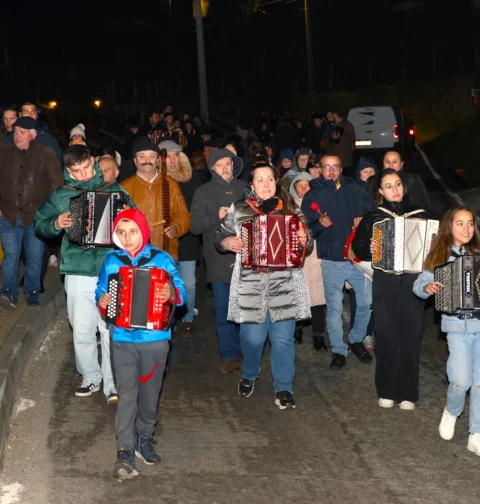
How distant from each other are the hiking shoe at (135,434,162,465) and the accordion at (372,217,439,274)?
257cm

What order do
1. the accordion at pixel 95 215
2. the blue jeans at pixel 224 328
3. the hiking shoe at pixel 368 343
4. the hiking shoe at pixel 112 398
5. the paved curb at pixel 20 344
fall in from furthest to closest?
the hiking shoe at pixel 368 343
the blue jeans at pixel 224 328
the hiking shoe at pixel 112 398
the accordion at pixel 95 215
the paved curb at pixel 20 344

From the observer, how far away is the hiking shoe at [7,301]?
451 inches

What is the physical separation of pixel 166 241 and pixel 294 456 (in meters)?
3.25

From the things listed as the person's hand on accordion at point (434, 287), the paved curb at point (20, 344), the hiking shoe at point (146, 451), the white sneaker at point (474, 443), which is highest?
the person's hand on accordion at point (434, 287)

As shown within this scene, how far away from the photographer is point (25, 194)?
37.7ft

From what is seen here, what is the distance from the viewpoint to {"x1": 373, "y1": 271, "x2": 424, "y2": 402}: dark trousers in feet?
29.6

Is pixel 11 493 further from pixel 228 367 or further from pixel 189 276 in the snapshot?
pixel 189 276

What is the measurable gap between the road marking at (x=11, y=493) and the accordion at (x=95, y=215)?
7.81 ft

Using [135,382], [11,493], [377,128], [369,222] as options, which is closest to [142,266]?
[135,382]

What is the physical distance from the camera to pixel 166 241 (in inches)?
407

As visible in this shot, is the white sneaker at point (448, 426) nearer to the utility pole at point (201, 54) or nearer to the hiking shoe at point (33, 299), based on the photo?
A: the hiking shoe at point (33, 299)

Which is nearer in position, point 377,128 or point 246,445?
point 246,445

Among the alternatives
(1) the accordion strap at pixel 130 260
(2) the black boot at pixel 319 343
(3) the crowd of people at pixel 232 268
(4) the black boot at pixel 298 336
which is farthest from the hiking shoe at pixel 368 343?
(1) the accordion strap at pixel 130 260

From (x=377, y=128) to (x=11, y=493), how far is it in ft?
78.5
